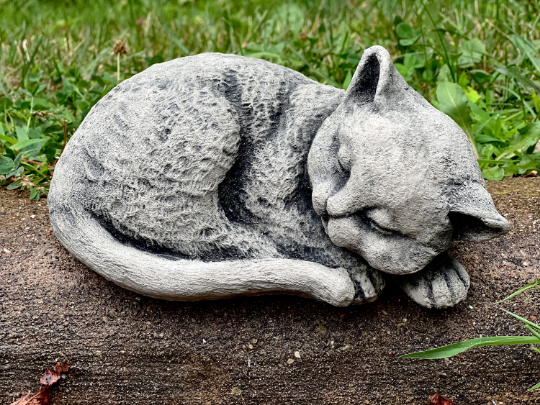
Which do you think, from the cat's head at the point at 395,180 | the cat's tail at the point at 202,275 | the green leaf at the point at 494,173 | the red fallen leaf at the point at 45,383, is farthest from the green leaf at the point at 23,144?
the green leaf at the point at 494,173

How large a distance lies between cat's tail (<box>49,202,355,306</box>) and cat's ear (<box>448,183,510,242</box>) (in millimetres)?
299

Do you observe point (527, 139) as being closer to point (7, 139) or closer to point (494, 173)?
point (494, 173)

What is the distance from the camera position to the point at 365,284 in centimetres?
145

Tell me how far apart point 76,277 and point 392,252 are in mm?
857

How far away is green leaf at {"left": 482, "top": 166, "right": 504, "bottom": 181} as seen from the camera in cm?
197

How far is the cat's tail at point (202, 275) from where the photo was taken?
4.62ft

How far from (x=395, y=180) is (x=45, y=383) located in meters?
1.06

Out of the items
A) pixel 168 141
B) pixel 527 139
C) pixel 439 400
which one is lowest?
pixel 439 400

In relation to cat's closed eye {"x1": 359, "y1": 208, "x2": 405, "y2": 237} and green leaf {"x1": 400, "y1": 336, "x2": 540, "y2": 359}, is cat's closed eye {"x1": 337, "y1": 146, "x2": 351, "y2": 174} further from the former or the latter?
green leaf {"x1": 400, "y1": 336, "x2": 540, "y2": 359}

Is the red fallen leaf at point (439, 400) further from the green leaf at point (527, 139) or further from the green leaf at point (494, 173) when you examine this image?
the green leaf at point (527, 139)

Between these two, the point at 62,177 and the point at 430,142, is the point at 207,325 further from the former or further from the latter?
the point at 430,142

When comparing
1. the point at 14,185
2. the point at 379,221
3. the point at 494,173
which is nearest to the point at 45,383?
the point at 14,185

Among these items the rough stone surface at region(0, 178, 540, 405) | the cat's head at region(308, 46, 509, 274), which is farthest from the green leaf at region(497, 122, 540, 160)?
the cat's head at region(308, 46, 509, 274)

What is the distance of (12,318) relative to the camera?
1.58m
